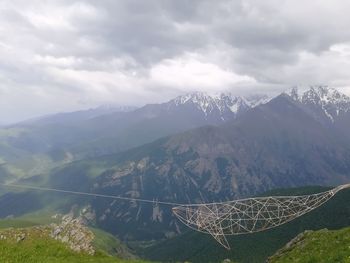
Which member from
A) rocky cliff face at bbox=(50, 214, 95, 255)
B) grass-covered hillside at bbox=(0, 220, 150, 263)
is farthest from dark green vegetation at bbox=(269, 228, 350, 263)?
rocky cliff face at bbox=(50, 214, 95, 255)

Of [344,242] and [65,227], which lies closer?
[344,242]

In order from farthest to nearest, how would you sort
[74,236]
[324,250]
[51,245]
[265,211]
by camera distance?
1. [74,236]
2. [265,211]
3. [51,245]
4. [324,250]

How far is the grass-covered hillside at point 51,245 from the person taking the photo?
205 feet

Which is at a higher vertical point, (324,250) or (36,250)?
(36,250)

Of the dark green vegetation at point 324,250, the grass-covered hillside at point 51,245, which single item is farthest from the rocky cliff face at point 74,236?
the dark green vegetation at point 324,250

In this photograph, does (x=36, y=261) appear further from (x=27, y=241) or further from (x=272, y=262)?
(x=272, y=262)

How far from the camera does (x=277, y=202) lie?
76.9 m

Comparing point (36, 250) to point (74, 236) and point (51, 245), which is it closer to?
point (51, 245)

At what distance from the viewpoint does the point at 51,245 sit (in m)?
71.6

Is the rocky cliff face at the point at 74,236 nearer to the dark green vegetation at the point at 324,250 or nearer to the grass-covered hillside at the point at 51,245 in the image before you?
the grass-covered hillside at the point at 51,245

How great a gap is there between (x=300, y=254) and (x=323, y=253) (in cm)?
692

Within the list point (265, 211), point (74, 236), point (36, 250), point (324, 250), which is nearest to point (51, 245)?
point (36, 250)

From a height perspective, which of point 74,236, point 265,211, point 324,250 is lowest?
point 324,250

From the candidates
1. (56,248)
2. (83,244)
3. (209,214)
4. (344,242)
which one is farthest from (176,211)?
(344,242)
